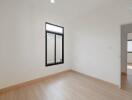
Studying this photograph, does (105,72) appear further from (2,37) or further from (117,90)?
(2,37)

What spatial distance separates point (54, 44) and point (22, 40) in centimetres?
161

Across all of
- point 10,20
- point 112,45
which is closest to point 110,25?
point 112,45

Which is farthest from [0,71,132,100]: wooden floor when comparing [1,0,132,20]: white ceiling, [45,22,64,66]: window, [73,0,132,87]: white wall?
[1,0,132,20]: white ceiling

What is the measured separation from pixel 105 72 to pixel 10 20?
3669mm

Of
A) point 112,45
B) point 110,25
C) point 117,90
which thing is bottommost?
point 117,90

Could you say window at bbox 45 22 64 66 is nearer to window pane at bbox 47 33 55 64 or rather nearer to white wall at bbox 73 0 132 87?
window pane at bbox 47 33 55 64

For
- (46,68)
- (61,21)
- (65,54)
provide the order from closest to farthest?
(46,68)
(61,21)
(65,54)

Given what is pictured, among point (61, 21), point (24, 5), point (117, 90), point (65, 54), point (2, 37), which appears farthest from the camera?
point (65, 54)

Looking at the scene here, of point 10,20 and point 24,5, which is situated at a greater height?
point 24,5

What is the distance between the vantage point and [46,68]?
425cm

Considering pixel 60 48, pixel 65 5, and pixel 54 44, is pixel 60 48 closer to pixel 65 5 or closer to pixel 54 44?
pixel 54 44

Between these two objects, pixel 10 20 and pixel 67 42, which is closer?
pixel 10 20

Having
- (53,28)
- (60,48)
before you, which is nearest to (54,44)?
(60,48)

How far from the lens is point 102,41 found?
388 centimetres
